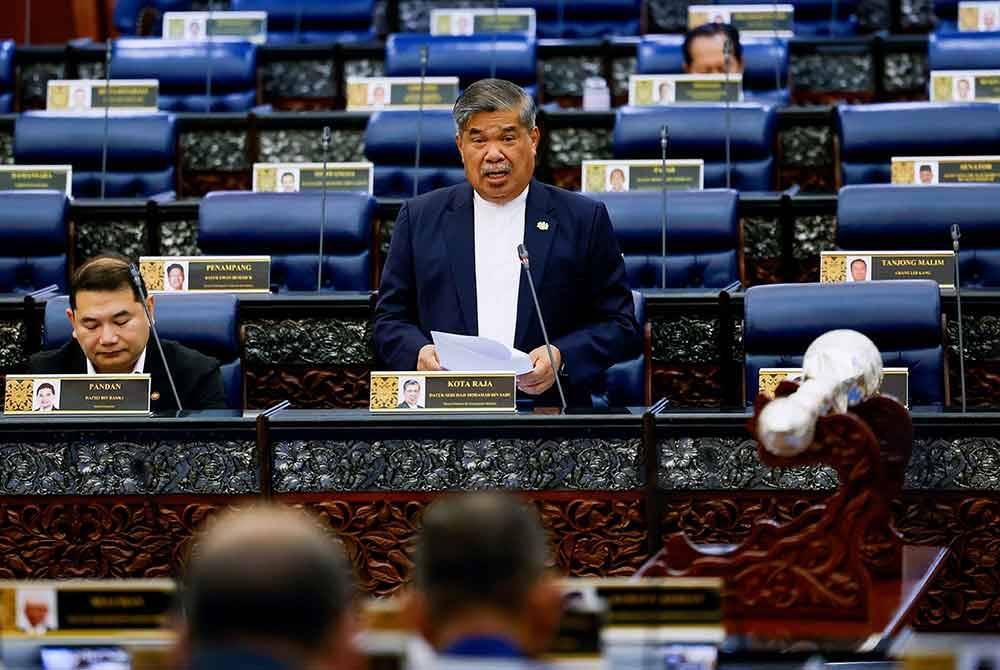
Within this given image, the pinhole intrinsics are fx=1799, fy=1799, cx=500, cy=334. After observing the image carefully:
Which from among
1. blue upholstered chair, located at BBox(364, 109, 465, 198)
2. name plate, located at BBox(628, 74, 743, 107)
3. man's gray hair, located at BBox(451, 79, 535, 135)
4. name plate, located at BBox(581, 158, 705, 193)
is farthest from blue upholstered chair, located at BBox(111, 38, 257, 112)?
man's gray hair, located at BBox(451, 79, 535, 135)

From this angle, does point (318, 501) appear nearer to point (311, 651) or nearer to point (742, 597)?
point (742, 597)

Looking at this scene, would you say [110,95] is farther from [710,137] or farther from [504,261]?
[504,261]

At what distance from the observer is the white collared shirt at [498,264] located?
444 centimetres

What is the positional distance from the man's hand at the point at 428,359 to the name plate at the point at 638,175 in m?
2.06

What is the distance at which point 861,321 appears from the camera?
4.45 m

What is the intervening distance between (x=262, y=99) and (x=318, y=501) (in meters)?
4.61

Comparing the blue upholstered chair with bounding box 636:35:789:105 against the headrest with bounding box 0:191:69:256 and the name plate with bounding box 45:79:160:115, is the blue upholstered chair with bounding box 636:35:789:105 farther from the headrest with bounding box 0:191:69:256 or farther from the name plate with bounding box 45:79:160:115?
the headrest with bounding box 0:191:69:256

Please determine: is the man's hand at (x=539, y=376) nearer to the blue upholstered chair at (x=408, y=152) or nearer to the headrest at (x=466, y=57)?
the blue upholstered chair at (x=408, y=152)

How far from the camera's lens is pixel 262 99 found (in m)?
8.21

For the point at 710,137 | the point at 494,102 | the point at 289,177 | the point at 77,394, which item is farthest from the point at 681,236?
the point at 77,394

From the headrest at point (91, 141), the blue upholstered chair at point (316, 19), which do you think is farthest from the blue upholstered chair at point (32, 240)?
the blue upholstered chair at point (316, 19)

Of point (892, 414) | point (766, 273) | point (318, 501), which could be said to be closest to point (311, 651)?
point (892, 414)

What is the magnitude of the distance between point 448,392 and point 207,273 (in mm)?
1715

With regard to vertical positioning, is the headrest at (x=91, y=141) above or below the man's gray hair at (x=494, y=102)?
above
